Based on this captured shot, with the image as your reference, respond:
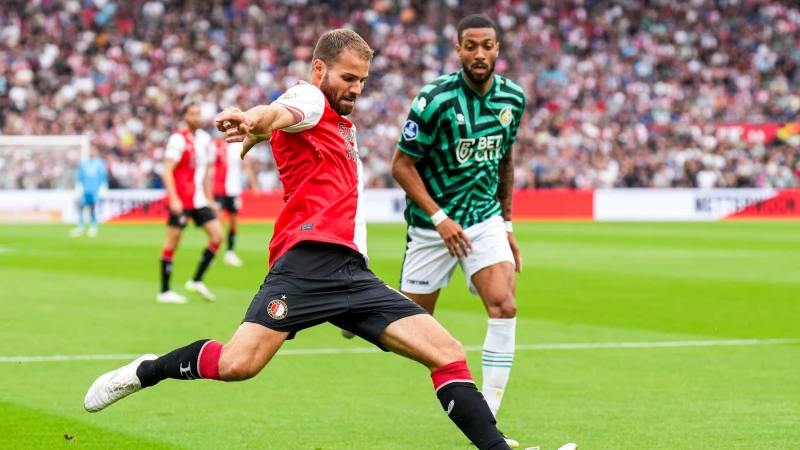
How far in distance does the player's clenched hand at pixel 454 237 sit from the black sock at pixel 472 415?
1.42 meters

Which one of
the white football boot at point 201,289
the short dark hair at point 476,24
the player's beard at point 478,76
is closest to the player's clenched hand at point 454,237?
the player's beard at point 478,76

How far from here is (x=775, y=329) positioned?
1119cm

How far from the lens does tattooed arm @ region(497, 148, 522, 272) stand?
723cm

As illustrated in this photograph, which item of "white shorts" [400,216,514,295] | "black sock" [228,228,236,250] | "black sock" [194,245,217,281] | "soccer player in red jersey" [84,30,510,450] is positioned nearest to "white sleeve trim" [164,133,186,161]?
"black sock" [194,245,217,281]

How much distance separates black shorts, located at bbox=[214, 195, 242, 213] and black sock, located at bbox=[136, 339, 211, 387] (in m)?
14.6

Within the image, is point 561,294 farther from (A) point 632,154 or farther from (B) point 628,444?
(A) point 632,154

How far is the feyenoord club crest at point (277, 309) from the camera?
518 cm

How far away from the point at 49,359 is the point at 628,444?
194 inches

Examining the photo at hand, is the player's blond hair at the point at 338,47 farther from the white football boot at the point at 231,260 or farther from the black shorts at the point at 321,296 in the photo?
the white football boot at the point at 231,260

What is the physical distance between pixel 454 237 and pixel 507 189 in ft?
3.08

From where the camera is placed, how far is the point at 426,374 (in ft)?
28.0

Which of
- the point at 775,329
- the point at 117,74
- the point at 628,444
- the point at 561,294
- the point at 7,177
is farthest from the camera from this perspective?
the point at 117,74

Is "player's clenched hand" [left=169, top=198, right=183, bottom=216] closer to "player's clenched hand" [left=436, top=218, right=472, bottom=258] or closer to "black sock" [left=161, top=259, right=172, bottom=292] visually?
"black sock" [left=161, top=259, right=172, bottom=292]

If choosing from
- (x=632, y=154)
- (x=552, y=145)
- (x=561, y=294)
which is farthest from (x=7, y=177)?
(x=561, y=294)
